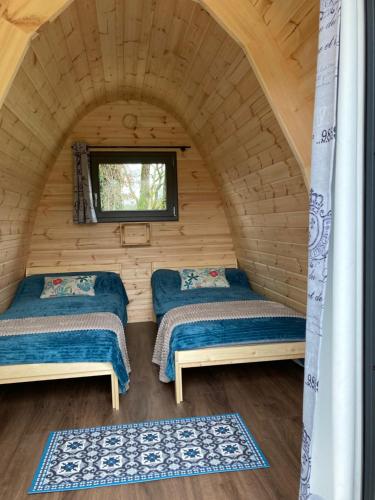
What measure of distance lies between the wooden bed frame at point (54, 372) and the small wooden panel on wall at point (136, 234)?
7.23ft

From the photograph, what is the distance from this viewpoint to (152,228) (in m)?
4.77

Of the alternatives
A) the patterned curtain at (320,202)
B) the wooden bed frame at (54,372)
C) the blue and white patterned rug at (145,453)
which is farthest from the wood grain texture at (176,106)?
the blue and white patterned rug at (145,453)

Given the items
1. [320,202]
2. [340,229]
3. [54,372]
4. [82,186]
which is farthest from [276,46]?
[82,186]

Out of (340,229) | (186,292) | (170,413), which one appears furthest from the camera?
(186,292)

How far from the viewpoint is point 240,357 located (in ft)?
9.29

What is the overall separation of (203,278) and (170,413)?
1.98 meters

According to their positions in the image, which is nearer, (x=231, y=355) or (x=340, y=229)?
(x=340, y=229)

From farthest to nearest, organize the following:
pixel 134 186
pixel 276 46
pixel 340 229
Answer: pixel 134 186 → pixel 276 46 → pixel 340 229

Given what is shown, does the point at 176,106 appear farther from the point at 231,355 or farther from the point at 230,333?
the point at 231,355

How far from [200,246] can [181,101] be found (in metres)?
1.73

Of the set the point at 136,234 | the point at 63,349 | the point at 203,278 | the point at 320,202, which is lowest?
the point at 63,349

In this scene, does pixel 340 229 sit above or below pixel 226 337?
above

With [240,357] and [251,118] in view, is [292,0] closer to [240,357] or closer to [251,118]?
[251,118]

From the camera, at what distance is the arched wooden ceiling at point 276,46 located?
1727 mm
